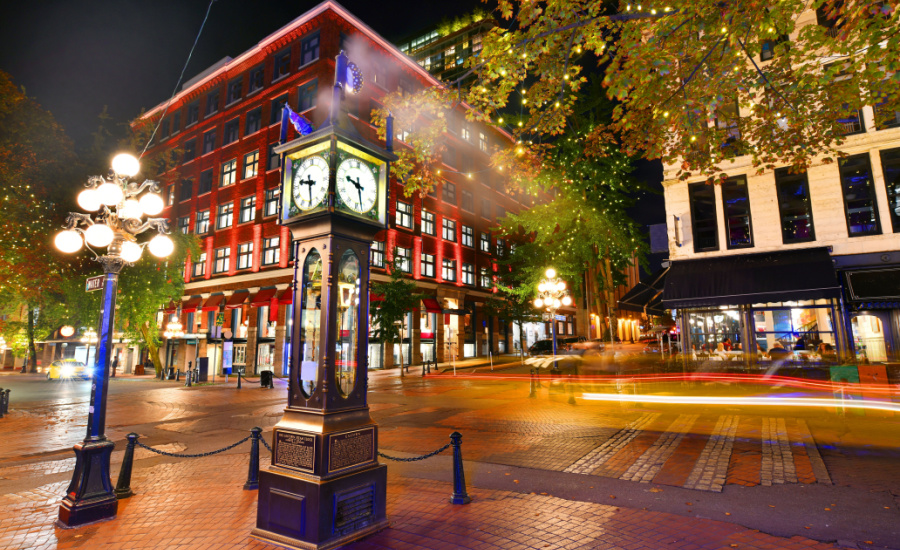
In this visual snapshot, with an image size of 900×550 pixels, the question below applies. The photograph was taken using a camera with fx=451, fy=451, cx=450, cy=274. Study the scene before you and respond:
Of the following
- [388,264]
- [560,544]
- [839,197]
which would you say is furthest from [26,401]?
[839,197]

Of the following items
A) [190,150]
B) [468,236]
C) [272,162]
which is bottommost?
[468,236]

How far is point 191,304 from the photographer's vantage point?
116ft

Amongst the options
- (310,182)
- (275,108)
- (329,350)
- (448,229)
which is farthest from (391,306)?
(329,350)

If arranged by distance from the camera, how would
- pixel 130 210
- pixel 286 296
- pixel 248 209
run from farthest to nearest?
pixel 248 209
pixel 286 296
pixel 130 210

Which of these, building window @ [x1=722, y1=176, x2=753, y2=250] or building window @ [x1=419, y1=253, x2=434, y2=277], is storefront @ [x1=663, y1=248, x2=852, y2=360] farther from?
building window @ [x1=419, y1=253, x2=434, y2=277]

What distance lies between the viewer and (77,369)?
35.1 meters

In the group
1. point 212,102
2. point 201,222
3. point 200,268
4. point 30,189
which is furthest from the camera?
point 212,102

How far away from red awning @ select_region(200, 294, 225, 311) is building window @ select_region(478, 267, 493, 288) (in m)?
21.6

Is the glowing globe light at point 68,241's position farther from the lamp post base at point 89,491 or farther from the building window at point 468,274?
the building window at point 468,274

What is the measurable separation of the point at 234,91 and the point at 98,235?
35.9 m

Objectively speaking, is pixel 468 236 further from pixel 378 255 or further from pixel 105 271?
pixel 105 271

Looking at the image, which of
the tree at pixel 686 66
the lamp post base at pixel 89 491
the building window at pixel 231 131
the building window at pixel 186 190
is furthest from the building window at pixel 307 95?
the lamp post base at pixel 89 491

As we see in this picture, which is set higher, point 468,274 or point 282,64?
point 282,64

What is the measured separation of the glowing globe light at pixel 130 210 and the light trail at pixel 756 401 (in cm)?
1312
